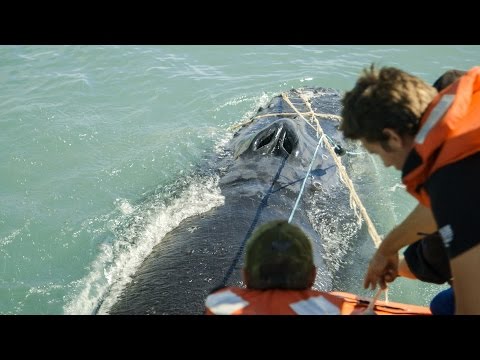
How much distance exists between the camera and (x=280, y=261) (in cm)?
264

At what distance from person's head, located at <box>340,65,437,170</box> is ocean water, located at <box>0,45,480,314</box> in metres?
0.72

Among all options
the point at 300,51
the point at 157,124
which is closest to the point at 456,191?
the point at 157,124

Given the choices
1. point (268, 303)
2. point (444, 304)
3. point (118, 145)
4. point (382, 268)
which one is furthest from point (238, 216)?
point (118, 145)

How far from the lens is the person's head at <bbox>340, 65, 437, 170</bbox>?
104 inches

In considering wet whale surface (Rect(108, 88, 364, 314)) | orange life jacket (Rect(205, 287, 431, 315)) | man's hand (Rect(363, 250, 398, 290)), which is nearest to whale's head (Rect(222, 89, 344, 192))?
wet whale surface (Rect(108, 88, 364, 314))

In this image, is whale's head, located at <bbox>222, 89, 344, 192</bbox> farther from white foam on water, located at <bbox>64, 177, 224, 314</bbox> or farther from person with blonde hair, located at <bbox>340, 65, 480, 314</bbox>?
person with blonde hair, located at <bbox>340, 65, 480, 314</bbox>

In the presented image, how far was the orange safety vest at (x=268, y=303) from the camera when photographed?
2.49 meters

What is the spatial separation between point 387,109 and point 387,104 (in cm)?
3

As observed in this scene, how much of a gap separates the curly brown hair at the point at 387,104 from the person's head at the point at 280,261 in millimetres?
711

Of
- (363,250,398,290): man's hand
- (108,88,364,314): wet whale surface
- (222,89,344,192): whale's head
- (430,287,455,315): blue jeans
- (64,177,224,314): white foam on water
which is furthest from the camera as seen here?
(222,89,344,192): whale's head

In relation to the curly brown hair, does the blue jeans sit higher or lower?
lower

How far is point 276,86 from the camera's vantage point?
505 inches

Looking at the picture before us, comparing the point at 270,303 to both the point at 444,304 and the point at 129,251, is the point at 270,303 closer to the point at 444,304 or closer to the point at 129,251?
the point at 444,304
